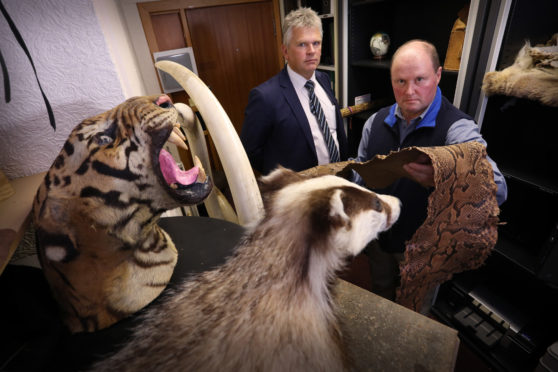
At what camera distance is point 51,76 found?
0.50m

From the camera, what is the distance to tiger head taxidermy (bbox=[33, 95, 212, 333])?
0.41 m

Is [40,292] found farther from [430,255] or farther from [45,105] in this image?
[430,255]

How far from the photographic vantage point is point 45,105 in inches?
20.1

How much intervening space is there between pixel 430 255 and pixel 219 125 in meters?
0.58

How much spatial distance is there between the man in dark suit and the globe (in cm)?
81

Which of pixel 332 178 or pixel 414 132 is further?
pixel 414 132

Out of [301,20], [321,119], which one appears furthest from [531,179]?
[301,20]

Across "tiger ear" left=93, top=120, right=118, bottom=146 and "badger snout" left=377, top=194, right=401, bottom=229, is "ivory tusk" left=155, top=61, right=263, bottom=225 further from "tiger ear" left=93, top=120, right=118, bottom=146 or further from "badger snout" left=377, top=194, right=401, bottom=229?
"badger snout" left=377, top=194, right=401, bottom=229

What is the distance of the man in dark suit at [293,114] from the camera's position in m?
1.71

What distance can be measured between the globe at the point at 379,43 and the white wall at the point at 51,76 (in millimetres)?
2314

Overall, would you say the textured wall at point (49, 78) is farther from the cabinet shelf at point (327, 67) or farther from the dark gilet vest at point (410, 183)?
the cabinet shelf at point (327, 67)

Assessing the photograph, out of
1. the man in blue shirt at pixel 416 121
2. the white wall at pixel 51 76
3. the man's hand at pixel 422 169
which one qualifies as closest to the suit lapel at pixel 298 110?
the man in blue shirt at pixel 416 121

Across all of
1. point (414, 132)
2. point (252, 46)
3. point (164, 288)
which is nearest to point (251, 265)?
point (164, 288)

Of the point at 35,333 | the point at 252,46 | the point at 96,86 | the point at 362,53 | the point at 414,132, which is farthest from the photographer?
the point at 252,46
